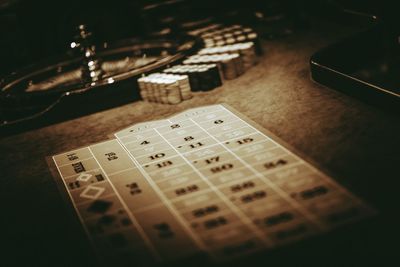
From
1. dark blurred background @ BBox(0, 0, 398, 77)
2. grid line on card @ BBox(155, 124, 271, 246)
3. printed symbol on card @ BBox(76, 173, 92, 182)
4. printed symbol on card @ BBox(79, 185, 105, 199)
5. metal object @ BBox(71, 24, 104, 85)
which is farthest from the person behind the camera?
dark blurred background @ BBox(0, 0, 398, 77)

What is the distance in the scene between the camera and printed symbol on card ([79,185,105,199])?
2577 millimetres

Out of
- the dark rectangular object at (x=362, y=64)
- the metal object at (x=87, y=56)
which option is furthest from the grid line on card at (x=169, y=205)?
the metal object at (x=87, y=56)

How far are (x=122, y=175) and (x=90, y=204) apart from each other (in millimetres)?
311

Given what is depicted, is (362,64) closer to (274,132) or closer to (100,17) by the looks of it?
(274,132)

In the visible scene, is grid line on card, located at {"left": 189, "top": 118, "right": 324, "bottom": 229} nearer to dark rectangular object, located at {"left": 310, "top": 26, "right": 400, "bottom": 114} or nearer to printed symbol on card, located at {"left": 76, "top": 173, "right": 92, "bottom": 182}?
printed symbol on card, located at {"left": 76, "top": 173, "right": 92, "bottom": 182}

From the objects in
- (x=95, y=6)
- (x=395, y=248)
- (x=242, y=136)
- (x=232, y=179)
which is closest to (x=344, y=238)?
(x=395, y=248)

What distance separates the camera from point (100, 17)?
22.9 feet

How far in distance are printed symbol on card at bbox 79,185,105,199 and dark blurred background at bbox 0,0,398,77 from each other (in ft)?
12.5

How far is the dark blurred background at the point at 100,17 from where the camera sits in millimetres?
6367

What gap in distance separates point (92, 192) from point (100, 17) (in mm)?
4901

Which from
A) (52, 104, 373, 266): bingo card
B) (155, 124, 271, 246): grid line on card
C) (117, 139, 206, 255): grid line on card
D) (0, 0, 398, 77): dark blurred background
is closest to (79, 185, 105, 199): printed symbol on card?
(52, 104, 373, 266): bingo card

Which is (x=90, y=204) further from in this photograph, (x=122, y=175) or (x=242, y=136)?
(x=242, y=136)

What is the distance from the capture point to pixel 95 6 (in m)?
6.93

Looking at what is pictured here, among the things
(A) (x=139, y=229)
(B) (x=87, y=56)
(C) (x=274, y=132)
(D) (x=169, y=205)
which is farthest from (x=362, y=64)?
(A) (x=139, y=229)
